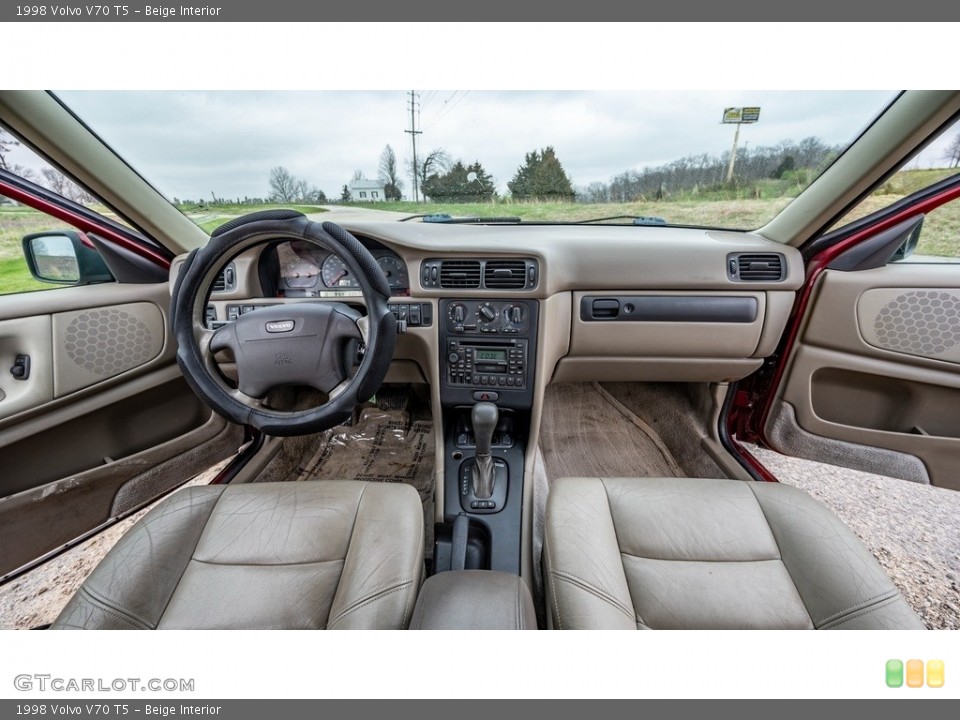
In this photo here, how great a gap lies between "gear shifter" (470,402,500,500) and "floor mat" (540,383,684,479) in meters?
0.59

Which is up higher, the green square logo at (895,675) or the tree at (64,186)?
the tree at (64,186)

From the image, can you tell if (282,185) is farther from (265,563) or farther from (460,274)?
(265,563)

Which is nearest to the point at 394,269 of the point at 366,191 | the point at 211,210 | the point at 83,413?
the point at 366,191

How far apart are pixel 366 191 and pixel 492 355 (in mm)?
843

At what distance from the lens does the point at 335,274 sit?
1637 millimetres

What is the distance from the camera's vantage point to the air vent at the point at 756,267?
1.64m

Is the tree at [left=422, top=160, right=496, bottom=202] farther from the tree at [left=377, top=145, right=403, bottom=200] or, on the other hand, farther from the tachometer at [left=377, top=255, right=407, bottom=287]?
the tachometer at [left=377, top=255, right=407, bottom=287]

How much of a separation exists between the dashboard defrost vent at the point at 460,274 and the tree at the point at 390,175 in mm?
453

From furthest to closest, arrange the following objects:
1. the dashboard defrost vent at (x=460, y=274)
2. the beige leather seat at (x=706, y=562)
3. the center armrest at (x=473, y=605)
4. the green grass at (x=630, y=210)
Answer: the green grass at (x=630, y=210), the dashboard defrost vent at (x=460, y=274), the beige leather seat at (x=706, y=562), the center armrest at (x=473, y=605)

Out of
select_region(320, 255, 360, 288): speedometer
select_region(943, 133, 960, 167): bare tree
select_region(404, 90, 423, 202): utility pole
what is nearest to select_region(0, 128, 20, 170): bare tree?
select_region(320, 255, 360, 288): speedometer

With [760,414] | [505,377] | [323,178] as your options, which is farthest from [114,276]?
[760,414]

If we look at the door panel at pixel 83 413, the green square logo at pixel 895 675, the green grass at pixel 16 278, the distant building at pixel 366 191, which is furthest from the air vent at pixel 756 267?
the green grass at pixel 16 278

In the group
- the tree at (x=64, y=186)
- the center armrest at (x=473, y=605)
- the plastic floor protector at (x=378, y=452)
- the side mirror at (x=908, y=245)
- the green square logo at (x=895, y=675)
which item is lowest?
the plastic floor protector at (x=378, y=452)

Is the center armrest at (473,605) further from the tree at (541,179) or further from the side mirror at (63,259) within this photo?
the side mirror at (63,259)
